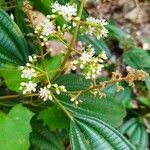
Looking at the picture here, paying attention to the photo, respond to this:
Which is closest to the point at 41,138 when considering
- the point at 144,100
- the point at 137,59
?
the point at 137,59

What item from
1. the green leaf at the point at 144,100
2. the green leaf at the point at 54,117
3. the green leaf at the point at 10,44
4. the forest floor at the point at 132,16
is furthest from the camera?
the forest floor at the point at 132,16

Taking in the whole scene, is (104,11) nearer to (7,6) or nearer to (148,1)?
(148,1)

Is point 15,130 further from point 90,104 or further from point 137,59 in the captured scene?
point 137,59

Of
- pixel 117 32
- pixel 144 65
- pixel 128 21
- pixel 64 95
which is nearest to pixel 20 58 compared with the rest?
pixel 64 95

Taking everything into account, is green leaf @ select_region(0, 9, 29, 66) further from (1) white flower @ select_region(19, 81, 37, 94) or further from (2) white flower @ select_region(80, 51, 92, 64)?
(2) white flower @ select_region(80, 51, 92, 64)

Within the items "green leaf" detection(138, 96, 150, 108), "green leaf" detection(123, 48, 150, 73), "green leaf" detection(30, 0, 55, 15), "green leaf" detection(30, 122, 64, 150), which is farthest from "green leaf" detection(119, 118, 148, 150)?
"green leaf" detection(30, 0, 55, 15)

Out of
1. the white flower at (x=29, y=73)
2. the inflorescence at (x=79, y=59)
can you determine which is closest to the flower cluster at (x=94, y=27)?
the inflorescence at (x=79, y=59)

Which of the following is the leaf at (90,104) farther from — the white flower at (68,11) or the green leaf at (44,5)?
the white flower at (68,11)
